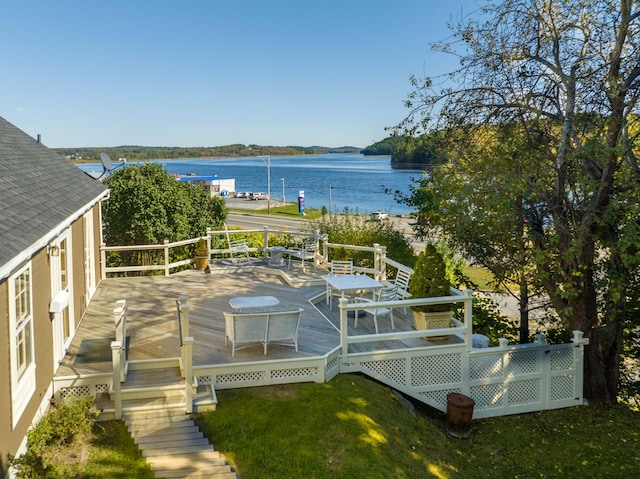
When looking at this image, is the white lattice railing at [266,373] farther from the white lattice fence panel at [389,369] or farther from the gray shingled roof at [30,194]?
the gray shingled roof at [30,194]

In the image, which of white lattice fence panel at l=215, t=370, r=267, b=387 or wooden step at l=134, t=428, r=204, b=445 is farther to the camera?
white lattice fence panel at l=215, t=370, r=267, b=387

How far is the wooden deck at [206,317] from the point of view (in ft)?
23.9

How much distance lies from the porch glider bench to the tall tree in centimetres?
404

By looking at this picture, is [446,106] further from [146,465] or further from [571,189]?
[146,465]

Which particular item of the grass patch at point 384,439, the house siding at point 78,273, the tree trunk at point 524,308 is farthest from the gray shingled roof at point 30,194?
the tree trunk at point 524,308

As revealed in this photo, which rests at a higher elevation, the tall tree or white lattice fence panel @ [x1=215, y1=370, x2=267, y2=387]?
the tall tree

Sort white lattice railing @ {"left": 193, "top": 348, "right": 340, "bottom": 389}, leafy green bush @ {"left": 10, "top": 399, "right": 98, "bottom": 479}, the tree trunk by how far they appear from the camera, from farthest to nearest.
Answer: the tree trunk
white lattice railing @ {"left": 193, "top": 348, "right": 340, "bottom": 389}
leafy green bush @ {"left": 10, "top": 399, "right": 98, "bottom": 479}

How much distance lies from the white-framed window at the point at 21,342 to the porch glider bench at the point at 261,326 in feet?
8.81

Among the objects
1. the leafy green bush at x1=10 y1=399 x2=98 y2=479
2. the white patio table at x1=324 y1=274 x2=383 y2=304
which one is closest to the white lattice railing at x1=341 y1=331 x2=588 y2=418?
the white patio table at x1=324 y1=274 x2=383 y2=304

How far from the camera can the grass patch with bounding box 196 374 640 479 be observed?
17.5 ft

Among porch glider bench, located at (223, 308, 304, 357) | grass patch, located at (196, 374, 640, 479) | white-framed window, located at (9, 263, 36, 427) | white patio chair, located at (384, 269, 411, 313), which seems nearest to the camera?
white-framed window, located at (9, 263, 36, 427)

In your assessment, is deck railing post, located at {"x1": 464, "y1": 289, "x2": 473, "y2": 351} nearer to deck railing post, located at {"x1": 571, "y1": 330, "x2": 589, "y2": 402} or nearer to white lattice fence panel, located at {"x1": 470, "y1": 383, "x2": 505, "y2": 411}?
white lattice fence panel, located at {"x1": 470, "y1": 383, "x2": 505, "y2": 411}

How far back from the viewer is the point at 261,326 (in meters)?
7.25

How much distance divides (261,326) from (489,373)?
3.91m
